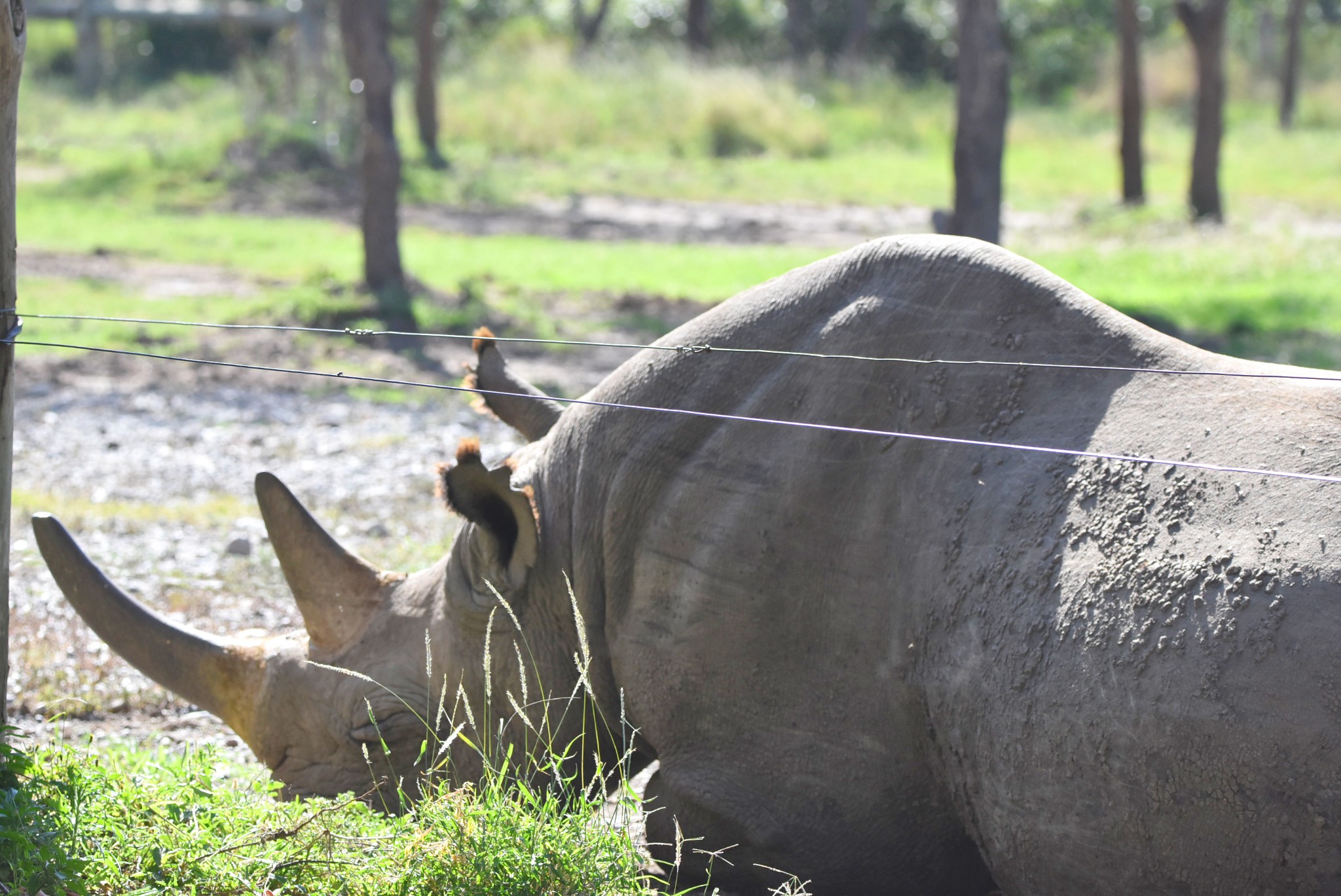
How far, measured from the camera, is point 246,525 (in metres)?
7.64

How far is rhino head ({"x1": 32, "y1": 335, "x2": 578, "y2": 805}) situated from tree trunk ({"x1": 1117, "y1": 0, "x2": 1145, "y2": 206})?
1653cm

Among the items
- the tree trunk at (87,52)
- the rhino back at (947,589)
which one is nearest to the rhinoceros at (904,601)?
the rhino back at (947,589)

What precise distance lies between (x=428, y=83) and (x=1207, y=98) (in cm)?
1153

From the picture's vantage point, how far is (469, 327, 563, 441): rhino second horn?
4.38 metres

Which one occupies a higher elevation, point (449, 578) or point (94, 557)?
point (449, 578)

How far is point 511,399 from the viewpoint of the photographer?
14.5 feet

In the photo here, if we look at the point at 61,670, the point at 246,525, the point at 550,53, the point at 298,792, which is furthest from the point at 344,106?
the point at 298,792

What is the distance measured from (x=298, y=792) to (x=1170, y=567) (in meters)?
2.34

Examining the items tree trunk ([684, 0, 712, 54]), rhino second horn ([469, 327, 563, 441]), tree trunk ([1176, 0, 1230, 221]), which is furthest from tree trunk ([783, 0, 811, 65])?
rhino second horn ([469, 327, 563, 441])

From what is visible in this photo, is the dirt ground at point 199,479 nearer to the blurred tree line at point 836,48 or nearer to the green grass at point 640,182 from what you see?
the green grass at point 640,182

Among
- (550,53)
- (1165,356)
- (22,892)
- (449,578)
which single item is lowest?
(22,892)

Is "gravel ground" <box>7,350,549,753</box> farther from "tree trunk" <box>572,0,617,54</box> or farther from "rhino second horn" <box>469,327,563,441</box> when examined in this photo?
"tree trunk" <box>572,0,617,54</box>

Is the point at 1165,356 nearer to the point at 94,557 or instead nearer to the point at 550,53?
the point at 94,557

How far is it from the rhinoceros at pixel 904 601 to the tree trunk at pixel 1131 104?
1621 centimetres
